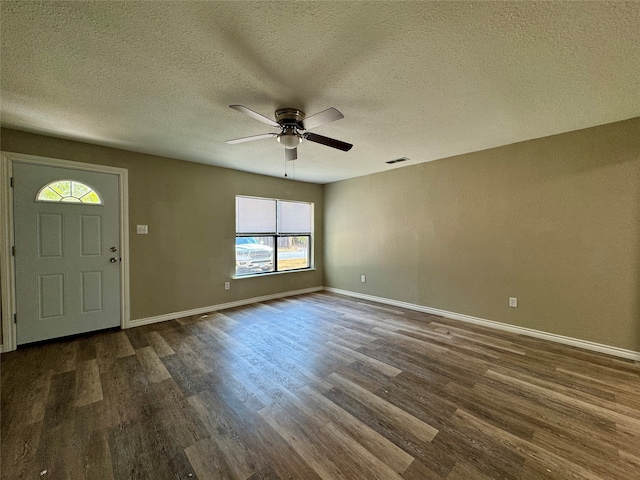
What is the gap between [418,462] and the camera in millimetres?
1395

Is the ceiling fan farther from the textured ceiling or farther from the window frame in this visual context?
the window frame

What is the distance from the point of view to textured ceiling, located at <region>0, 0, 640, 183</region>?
4.33ft

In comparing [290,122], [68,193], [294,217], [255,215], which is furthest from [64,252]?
[294,217]

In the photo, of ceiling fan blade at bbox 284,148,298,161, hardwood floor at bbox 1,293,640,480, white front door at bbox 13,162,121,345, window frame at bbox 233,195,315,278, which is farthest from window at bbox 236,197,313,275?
ceiling fan blade at bbox 284,148,298,161

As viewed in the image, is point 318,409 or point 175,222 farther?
point 175,222

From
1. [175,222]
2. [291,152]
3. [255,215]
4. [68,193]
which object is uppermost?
[291,152]

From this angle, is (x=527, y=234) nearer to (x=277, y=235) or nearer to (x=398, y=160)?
(x=398, y=160)

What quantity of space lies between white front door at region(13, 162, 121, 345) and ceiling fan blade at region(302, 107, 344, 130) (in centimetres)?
292

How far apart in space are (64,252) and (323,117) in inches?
138

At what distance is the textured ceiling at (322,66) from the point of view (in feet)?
4.33

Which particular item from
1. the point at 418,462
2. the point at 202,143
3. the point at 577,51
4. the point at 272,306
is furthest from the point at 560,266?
the point at 202,143

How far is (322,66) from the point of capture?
171 centimetres

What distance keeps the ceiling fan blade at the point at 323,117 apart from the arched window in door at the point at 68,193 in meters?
2.99

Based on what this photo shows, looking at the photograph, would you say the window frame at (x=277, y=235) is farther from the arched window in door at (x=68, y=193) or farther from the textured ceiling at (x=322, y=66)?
the textured ceiling at (x=322, y=66)
